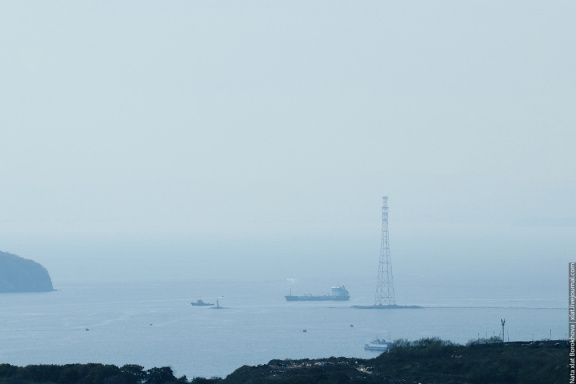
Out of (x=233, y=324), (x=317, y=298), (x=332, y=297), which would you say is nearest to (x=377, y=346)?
(x=233, y=324)

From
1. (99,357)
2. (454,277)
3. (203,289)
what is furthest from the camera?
(454,277)

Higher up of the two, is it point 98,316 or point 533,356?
point 533,356

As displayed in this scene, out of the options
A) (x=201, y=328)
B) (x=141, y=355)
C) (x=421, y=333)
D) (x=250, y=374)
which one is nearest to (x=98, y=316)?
(x=201, y=328)

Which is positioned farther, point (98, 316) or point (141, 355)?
point (98, 316)

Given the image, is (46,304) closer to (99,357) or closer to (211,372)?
(99,357)

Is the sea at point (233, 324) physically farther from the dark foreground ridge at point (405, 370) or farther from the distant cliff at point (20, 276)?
the dark foreground ridge at point (405, 370)

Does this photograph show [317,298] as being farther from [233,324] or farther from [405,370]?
[405,370]

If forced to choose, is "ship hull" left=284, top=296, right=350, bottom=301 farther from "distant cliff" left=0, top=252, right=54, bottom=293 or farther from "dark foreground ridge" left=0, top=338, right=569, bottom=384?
"dark foreground ridge" left=0, top=338, right=569, bottom=384

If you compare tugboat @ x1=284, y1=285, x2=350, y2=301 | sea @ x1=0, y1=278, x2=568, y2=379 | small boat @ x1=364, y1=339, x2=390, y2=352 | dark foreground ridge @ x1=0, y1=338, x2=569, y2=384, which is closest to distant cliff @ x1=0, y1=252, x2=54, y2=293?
sea @ x1=0, y1=278, x2=568, y2=379

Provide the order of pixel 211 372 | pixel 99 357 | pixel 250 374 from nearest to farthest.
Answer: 1. pixel 250 374
2. pixel 211 372
3. pixel 99 357
